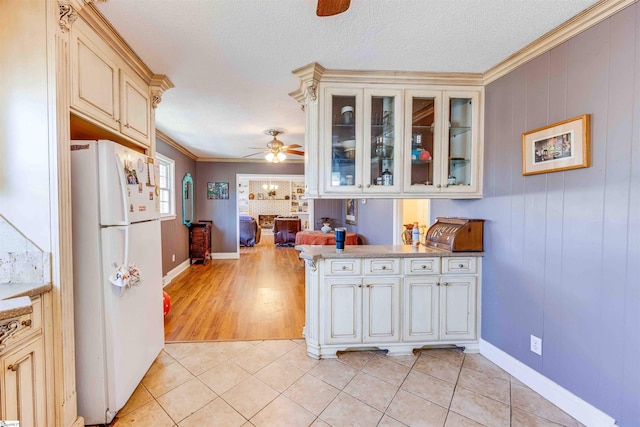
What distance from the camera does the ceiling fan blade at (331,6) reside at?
A: 48.8 inches

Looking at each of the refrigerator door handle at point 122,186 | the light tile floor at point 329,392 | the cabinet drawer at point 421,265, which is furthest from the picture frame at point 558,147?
the refrigerator door handle at point 122,186

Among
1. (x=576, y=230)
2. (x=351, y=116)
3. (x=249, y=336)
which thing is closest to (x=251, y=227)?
(x=249, y=336)

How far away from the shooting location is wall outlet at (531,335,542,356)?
1.94 meters

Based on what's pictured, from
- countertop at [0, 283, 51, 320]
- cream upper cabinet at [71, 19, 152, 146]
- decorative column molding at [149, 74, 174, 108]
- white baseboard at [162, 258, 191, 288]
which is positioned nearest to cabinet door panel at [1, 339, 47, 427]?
countertop at [0, 283, 51, 320]

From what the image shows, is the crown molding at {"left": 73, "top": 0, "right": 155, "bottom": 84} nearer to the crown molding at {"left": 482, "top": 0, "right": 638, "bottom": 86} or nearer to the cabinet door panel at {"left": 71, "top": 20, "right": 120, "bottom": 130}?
the cabinet door panel at {"left": 71, "top": 20, "right": 120, "bottom": 130}

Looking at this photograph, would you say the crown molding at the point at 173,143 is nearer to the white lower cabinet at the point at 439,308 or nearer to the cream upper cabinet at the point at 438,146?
the cream upper cabinet at the point at 438,146

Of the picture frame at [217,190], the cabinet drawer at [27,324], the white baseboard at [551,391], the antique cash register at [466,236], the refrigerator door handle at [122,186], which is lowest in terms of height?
the white baseboard at [551,391]

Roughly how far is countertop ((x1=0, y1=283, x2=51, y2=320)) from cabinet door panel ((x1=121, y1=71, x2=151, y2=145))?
3.78ft

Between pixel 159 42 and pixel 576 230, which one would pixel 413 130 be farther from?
pixel 159 42

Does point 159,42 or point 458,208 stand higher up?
point 159,42

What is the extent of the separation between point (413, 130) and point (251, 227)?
672cm

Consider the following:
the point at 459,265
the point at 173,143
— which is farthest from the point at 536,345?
the point at 173,143

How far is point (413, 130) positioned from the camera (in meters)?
2.50

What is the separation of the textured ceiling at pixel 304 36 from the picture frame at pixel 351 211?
13.2 ft
